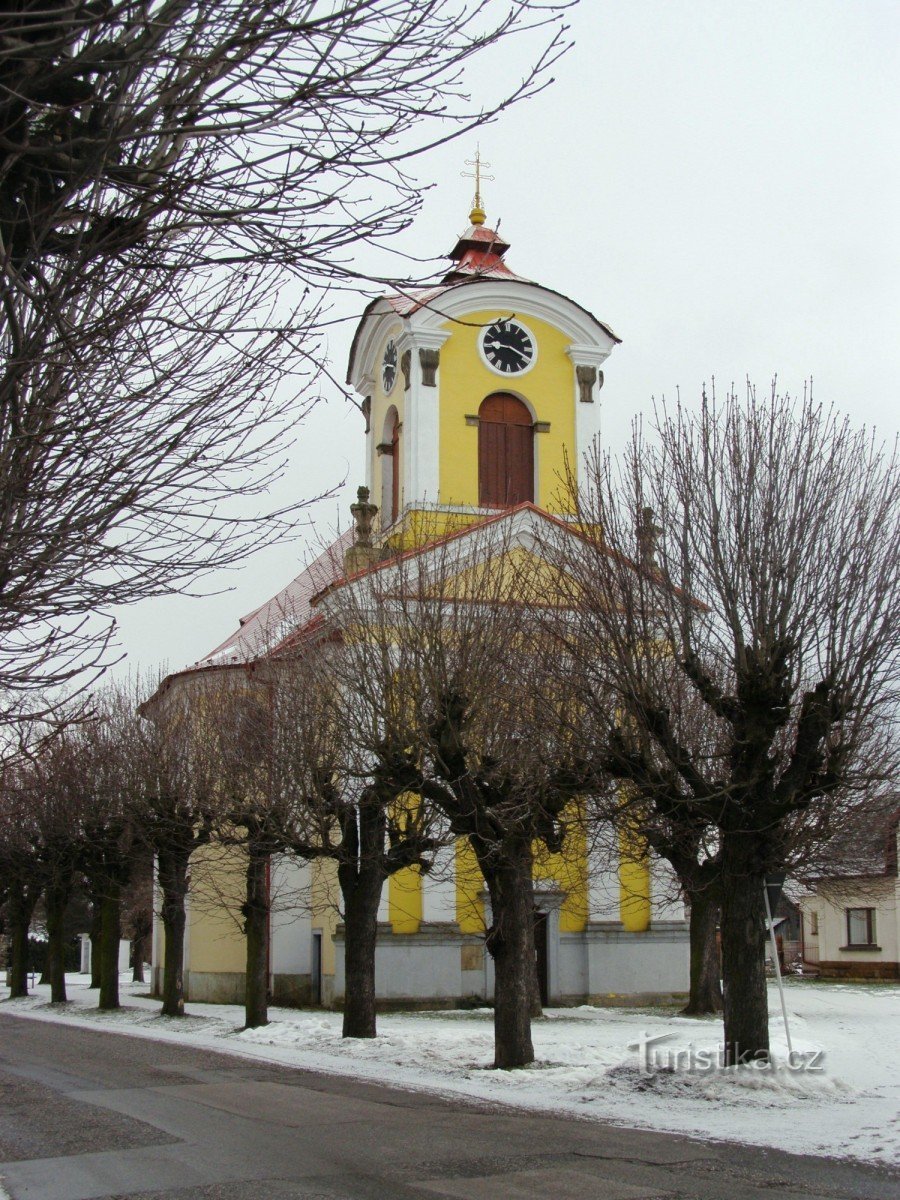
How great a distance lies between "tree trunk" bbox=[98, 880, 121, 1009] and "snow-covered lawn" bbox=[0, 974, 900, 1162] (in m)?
2.71

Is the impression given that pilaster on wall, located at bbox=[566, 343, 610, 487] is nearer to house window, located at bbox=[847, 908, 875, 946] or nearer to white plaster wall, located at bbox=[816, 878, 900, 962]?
white plaster wall, located at bbox=[816, 878, 900, 962]

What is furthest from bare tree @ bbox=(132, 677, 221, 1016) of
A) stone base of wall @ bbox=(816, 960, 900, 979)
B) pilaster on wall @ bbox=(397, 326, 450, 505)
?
stone base of wall @ bbox=(816, 960, 900, 979)

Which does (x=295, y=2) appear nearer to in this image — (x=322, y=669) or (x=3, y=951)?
(x=322, y=669)

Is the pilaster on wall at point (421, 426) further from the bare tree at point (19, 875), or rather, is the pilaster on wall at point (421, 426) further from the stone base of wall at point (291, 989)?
the stone base of wall at point (291, 989)

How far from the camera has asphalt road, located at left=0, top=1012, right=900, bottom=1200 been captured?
9.62m

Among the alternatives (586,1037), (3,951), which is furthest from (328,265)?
(3,951)

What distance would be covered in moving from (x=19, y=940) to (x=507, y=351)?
80.7 ft

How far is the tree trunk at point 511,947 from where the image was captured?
17297mm

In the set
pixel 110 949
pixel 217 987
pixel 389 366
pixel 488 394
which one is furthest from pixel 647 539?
pixel 217 987

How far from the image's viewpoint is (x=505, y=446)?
36.4 meters

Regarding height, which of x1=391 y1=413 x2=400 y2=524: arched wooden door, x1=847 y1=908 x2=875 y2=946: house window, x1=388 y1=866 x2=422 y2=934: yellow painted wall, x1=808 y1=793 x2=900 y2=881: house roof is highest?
x1=391 y1=413 x2=400 y2=524: arched wooden door

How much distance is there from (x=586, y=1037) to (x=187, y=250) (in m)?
18.9

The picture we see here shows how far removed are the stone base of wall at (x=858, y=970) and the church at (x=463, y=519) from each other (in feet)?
48.9

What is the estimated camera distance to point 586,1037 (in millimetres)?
22875
